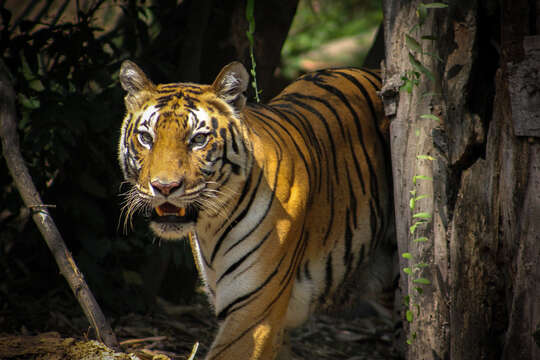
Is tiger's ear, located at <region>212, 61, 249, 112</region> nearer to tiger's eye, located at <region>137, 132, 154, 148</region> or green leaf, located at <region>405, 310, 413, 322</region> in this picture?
tiger's eye, located at <region>137, 132, 154, 148</region>

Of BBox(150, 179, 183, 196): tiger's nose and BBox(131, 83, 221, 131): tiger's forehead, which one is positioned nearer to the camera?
BBox(150, 179, 183, 196): tiger's nose

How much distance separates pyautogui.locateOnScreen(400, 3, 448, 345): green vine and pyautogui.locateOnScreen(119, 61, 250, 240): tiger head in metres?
0.71

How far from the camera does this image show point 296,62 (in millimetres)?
10445

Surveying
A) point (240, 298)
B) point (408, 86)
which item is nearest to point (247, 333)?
point (240, 298)

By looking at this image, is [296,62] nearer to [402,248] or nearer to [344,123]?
[344,123]

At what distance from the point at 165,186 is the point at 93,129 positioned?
168 centimetres

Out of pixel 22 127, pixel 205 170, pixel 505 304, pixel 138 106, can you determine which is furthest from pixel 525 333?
pixel 22 127

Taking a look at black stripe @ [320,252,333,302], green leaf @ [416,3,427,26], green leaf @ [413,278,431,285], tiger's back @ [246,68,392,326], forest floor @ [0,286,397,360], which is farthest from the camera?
forest floor @ [0,286,397,360]

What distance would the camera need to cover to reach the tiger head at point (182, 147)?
2475 millimetres

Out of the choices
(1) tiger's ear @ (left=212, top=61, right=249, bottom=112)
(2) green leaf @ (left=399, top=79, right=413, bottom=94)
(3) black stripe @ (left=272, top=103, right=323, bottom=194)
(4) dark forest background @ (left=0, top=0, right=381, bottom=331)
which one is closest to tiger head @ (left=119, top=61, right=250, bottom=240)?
(1) tiger's ear @ (left=212, top=61, right=249, bottom=112)

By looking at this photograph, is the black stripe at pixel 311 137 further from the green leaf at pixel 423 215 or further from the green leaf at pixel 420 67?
the green leaf at pixel 420 67

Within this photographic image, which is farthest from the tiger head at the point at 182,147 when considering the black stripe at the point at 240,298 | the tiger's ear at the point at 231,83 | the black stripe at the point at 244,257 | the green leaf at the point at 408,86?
the green leaf at the point at 408,86

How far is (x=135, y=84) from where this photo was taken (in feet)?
9.05

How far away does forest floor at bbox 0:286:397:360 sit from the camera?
3696mm
